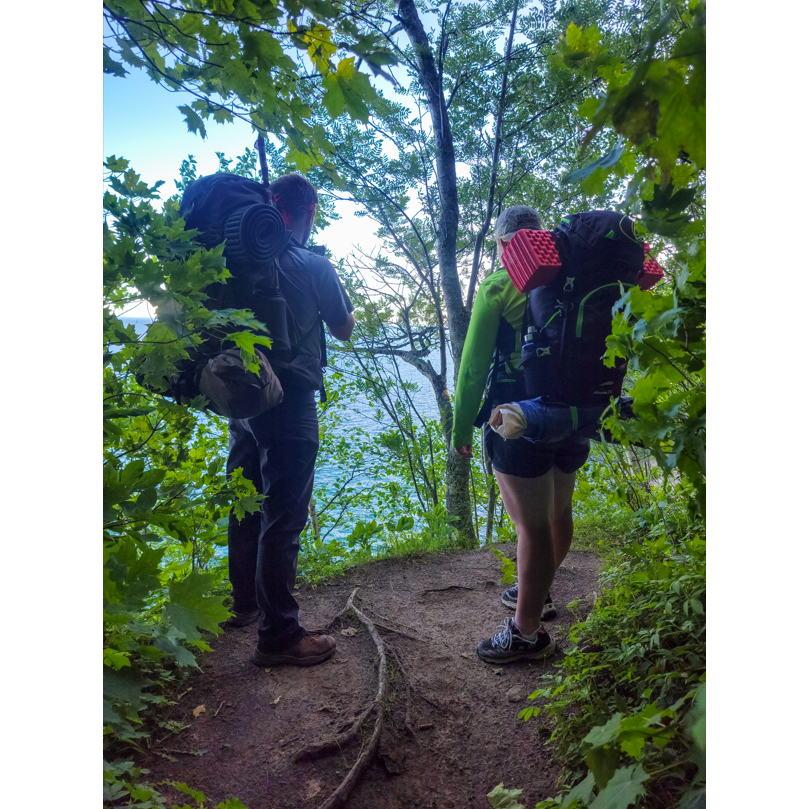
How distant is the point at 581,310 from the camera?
1136 millimetres

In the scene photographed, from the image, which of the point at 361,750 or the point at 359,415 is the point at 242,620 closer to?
the point at 361,750

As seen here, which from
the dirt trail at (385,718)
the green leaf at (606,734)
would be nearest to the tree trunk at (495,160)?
the dirt trail at (385,718)

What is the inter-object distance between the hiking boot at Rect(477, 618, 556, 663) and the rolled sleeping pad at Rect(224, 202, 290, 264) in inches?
41.7

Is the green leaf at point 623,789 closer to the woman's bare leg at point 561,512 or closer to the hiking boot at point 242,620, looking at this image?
the woman's bare leg at point 561,512

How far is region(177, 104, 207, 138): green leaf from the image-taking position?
952 mm

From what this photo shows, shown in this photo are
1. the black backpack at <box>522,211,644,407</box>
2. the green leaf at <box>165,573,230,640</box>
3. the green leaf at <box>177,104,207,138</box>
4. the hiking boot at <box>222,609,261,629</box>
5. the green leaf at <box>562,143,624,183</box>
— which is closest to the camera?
the green leaf at <box>562,143,624,183</box>

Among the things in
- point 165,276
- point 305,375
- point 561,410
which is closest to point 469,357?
point 561,410

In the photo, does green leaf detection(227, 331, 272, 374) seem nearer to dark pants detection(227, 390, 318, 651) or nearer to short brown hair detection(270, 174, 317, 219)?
dark pants detection(227, 390, 318, 651)

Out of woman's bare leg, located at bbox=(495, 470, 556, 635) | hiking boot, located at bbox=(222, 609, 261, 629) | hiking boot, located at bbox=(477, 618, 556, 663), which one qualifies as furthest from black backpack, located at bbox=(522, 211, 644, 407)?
hiking boot, located at bbox=(222, 609, 261, 629)

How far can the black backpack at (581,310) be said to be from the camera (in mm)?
1107

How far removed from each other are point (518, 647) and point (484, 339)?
75 centimetres

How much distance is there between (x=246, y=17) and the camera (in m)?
0.76
